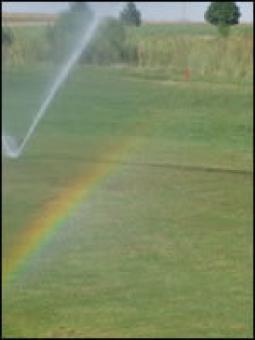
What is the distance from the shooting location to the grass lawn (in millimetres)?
7367

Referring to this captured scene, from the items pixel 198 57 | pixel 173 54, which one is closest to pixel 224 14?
pixel 198 57

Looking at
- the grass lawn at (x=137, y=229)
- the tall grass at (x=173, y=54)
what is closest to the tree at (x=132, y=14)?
the grass lawn at (x=137, y=229)

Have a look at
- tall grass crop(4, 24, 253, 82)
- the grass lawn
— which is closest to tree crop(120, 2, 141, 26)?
A: the grass lawn

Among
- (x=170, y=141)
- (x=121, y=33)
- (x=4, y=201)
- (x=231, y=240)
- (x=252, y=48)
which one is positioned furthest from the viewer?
(x=252, y=48)

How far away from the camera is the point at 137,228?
10648 mm

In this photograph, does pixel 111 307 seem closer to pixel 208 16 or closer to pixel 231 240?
pixel 208 16

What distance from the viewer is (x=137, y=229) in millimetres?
10594

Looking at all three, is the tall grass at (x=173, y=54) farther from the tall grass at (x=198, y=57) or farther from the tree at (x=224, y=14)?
the tree at (x=224, y=14)

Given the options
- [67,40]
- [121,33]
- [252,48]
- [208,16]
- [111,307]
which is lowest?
[252,48]

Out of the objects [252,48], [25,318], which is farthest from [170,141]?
[25,318]

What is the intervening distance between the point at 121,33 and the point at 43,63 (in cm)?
212

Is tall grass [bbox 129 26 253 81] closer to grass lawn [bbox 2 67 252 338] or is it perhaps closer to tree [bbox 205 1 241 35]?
grass lawn [bbox 2 67 252 338]

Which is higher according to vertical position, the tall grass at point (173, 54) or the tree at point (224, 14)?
the tree at point (224, 14)

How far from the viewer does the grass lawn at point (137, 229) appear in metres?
7.37
